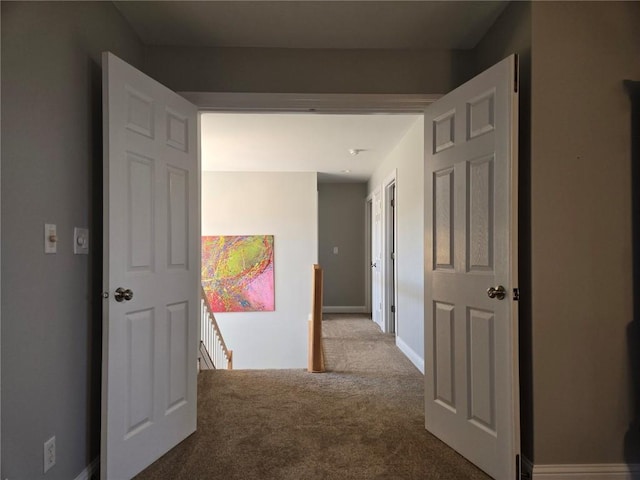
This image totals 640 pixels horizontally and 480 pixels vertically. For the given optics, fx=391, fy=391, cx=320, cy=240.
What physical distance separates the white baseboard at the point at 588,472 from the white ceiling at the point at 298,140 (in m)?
2.72

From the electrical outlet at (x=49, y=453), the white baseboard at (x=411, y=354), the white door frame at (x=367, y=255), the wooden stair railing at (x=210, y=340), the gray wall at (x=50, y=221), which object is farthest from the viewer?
the white door frame at (x=367, y=255)

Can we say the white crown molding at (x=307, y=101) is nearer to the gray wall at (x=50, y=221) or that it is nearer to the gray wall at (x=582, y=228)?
the gray wall at (x=50, y=221)

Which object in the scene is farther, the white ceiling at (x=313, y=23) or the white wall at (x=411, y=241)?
the white wall at (x=411, y=241)

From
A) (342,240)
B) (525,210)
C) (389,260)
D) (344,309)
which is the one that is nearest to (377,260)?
(389,260)

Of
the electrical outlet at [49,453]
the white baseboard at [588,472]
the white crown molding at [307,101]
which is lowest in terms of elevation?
the white baseboard at [588,472]

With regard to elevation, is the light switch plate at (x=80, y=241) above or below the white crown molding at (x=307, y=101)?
below

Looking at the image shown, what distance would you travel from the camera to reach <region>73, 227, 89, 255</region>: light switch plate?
1.70 meters

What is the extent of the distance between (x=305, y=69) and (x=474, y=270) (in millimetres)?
1550

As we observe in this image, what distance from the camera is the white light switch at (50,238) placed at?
1.51 meters

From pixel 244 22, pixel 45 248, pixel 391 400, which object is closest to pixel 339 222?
pixel 391 400

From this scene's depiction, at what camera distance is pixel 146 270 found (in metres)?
1.93

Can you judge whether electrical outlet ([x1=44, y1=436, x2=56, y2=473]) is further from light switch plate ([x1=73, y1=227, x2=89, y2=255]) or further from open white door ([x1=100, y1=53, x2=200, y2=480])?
light switch plate ([x1=73, y1=227, x2=89, y2=255])

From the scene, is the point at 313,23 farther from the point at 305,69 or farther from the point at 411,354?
the point at 411,354

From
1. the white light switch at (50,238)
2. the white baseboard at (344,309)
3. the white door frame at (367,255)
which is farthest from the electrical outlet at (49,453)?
the white door frame at (367,255)
